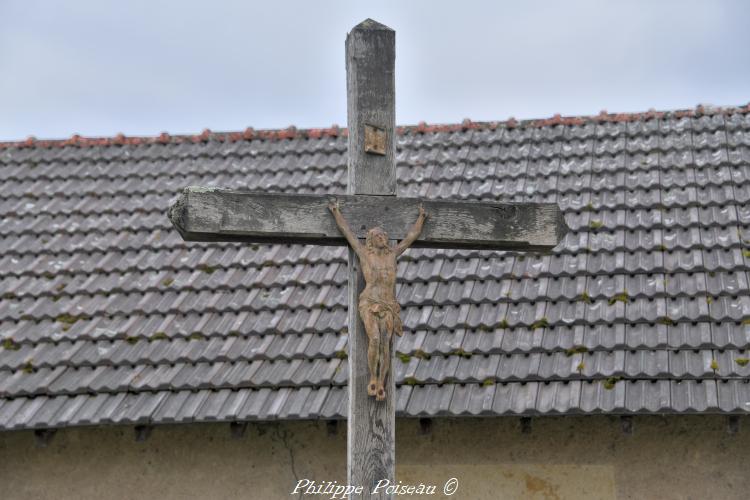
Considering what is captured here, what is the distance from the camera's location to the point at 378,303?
4.66 m

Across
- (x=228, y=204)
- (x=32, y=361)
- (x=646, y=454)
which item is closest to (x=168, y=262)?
(x=32, y=361)

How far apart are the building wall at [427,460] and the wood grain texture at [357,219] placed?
10.2 ft

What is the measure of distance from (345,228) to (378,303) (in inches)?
15.5

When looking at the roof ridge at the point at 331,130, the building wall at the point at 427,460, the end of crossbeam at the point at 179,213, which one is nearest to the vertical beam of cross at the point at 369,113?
the end of crossbeam at the point at 179,213

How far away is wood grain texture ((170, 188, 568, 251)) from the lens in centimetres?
484

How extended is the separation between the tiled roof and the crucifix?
2.67 m

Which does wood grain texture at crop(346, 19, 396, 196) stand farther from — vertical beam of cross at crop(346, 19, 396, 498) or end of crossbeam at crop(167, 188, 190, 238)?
end of crossbeam at crop(167, 188, 190, 238)

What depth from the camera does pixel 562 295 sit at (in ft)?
27.9

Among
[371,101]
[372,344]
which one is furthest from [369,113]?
[372,344]

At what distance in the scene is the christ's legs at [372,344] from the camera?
4.63 metres

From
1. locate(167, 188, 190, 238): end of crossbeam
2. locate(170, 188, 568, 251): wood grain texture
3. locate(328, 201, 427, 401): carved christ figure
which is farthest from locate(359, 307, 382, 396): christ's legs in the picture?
locate(167, 188, 190, 238): end of crossbeam

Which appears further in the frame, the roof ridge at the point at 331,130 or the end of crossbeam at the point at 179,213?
the roof ridge at the point at 331,130

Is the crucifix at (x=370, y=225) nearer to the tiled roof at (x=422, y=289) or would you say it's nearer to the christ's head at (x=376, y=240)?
the christ's head at (x=376, y=240)

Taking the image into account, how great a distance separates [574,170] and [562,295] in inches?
76.6
